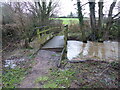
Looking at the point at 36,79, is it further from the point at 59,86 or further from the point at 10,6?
the point at 10,6

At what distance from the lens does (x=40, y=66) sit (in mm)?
4027

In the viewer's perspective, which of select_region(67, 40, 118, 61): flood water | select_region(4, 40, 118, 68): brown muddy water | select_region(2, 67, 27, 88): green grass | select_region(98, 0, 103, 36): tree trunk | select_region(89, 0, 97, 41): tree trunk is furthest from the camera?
select_region(89, 0, 97, 41): tree trunk

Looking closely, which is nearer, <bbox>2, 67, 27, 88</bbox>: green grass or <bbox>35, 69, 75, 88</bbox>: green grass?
<bbox>35, 69, 75, 88</bbox>: green grass

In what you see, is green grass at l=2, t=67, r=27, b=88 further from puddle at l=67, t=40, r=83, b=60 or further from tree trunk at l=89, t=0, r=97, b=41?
tree trunk at l=89, t=0, r=97, b=41

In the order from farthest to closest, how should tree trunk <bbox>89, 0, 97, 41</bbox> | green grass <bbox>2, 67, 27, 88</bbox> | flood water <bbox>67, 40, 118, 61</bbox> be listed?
1. tree trunk <bbox>89, 0, 97, 41</bbox>
2. flood water <bbox>67, 40, 118, 61</bbox>
3. green grass <bbox>2, 67, 27, 88</bbox>

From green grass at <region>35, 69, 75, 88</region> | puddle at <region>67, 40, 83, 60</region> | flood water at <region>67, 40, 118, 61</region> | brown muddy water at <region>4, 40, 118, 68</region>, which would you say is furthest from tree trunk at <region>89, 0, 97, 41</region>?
green grass at <region>35, 69, 75, 88</region>

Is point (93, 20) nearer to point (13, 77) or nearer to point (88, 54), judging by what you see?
point (88, 54)

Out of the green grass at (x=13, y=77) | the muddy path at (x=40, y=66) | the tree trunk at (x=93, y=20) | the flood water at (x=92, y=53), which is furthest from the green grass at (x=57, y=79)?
the tree trunk at (x=93, y=20)

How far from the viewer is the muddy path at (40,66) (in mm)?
3020

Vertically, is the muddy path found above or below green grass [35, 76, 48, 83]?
above

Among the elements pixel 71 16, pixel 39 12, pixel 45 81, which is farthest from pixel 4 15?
pixel 71 16

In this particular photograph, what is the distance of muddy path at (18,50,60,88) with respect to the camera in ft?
9.91

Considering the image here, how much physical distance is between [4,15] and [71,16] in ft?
34.3

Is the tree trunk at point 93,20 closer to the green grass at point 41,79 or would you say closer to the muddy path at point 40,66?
the muddy path at point 40,66
